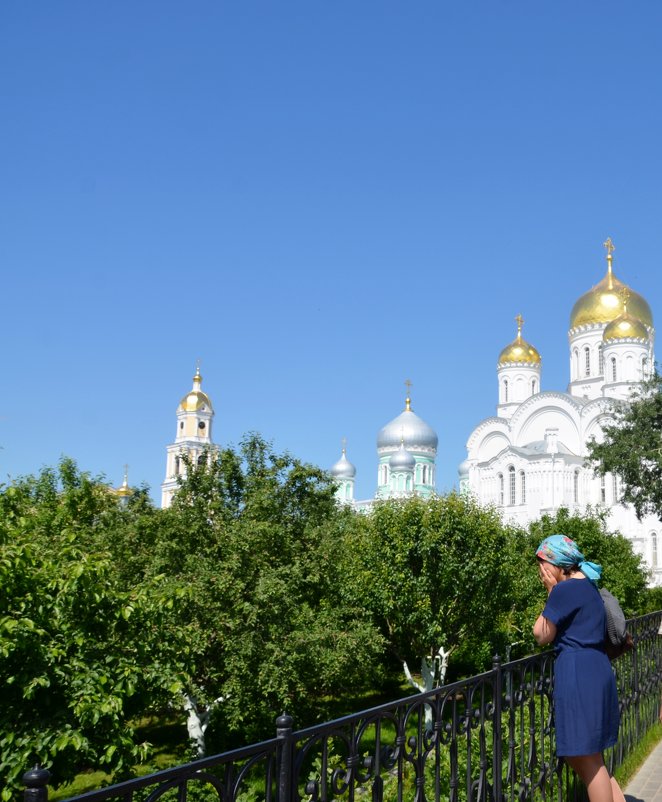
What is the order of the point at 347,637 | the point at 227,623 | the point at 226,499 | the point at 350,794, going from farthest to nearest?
1. the point at 226,499
2. the point at 347,637
3. the point at 227,623
4. the point at 350,794

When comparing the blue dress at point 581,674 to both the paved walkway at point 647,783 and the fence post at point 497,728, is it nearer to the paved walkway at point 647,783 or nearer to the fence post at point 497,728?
the fence post at point 497,728

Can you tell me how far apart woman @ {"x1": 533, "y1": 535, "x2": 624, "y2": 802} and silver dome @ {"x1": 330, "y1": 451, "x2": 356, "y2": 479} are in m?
79.5

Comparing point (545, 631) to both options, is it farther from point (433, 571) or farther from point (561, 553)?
point (433, 571)

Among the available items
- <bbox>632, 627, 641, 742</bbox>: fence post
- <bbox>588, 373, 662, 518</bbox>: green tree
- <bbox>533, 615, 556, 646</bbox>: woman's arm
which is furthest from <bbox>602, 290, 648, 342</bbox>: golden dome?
<bbox>533, 615, 556, 646</bbox>: woman's arm

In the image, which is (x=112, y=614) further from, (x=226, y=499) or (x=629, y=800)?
(x=226, y=499)

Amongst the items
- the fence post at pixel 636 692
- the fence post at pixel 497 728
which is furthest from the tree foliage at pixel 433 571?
the fence post at pixel 497 728

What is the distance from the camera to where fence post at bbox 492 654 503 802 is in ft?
17.3

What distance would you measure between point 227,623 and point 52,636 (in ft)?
25.4

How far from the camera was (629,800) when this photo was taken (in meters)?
6.55

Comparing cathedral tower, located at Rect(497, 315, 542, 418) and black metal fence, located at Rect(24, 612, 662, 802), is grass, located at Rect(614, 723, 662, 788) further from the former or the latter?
cathedral tower, located at Rect(497, 315, 542, 418)

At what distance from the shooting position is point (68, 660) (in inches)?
380

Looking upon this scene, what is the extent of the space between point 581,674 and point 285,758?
2.12 m

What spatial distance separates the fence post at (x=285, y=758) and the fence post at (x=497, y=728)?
88.0 inches

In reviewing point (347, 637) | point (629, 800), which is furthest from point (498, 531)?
point (629, 800)
